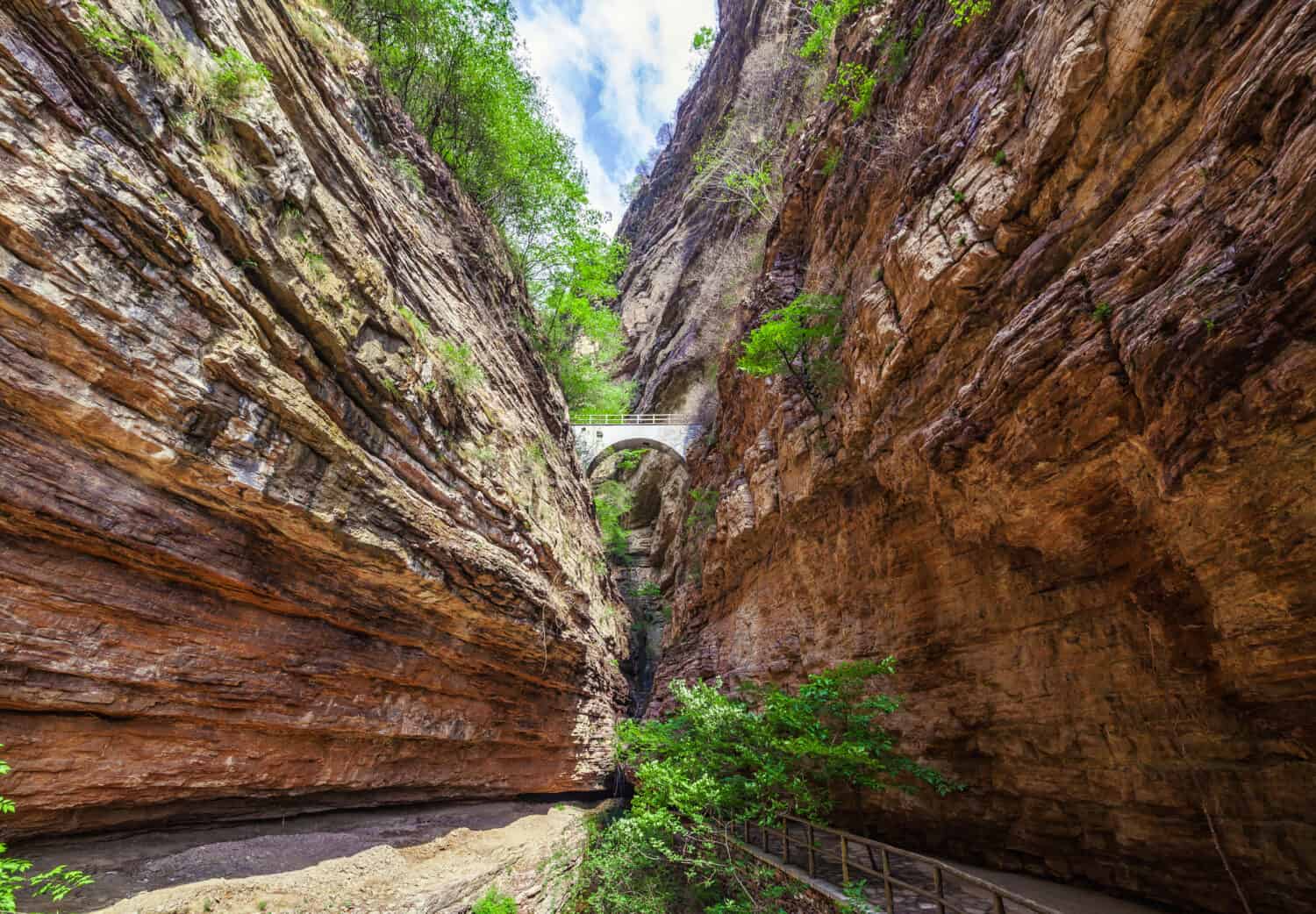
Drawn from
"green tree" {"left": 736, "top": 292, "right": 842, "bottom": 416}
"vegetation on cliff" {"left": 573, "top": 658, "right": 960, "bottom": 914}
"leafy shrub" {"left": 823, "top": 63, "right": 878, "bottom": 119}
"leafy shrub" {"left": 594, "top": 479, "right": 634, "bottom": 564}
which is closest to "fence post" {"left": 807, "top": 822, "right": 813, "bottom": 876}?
"vegetation on cliff" {"left": 573, "top": 658, "right": 960, "bottom": 914}

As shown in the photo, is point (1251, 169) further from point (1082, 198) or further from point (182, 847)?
point (182, 847)

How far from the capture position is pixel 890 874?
18.4 ft

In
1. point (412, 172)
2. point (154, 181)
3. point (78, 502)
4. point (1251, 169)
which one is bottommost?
point (78, 502)

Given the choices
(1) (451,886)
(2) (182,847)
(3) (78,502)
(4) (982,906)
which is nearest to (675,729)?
(1) (451,886)

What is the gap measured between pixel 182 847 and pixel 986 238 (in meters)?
13.3

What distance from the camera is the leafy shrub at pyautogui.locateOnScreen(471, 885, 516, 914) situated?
28.7ft

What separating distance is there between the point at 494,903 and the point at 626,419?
19846mm

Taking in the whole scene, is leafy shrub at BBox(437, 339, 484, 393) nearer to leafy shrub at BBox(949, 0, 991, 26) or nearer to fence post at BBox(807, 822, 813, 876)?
fence post at BBox(807, 822, 813, 876)

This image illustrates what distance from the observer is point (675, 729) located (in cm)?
1139

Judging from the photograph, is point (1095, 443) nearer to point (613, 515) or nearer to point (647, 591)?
point (647, 591)

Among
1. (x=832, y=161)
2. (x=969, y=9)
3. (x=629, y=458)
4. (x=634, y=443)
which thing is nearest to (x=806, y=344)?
(x=832, y=161)

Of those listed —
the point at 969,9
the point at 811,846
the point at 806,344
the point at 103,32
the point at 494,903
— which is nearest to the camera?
the point at 103,32

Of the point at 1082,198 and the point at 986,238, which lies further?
the point at 986,238

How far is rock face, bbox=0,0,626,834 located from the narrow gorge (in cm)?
4
